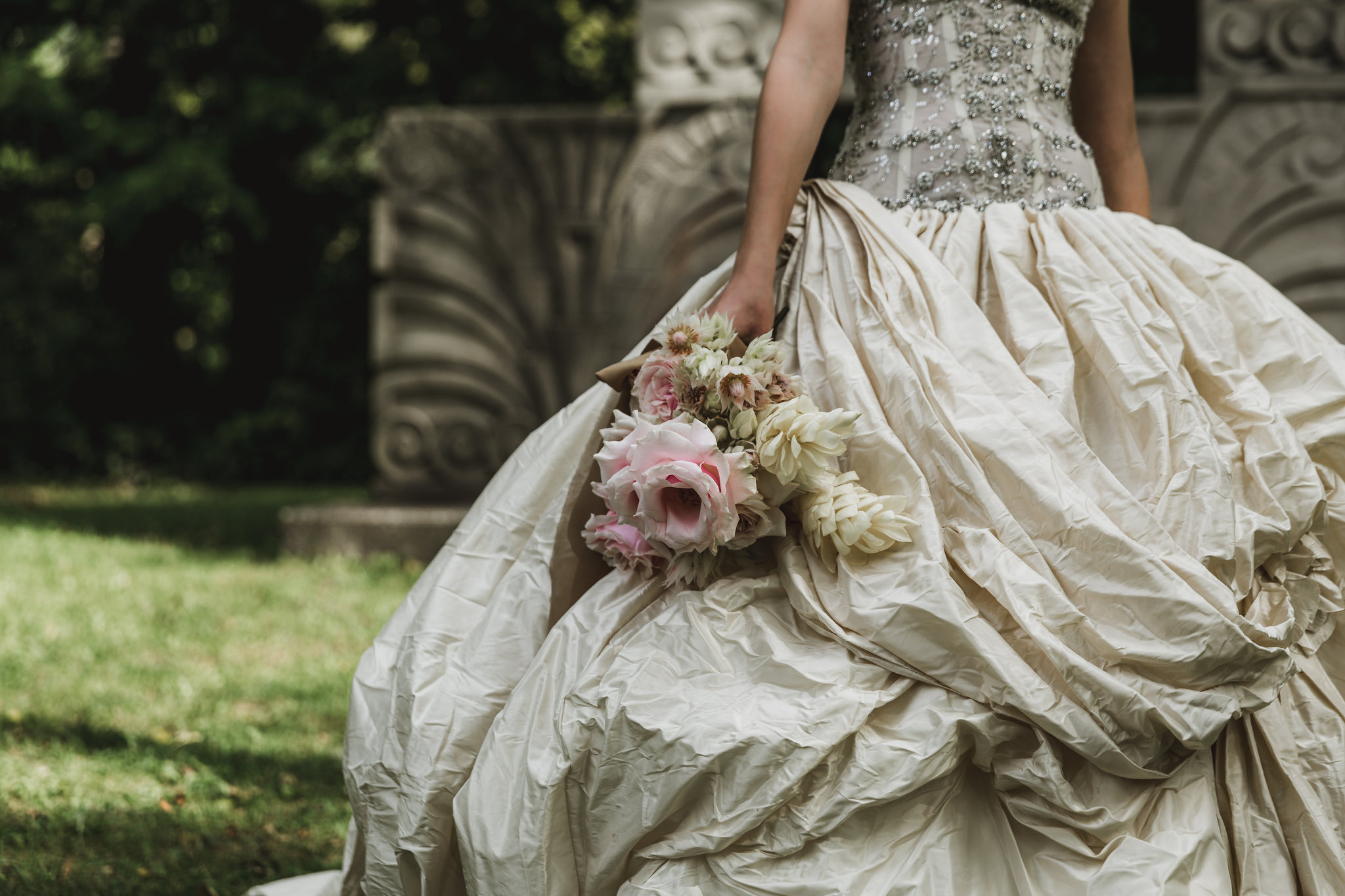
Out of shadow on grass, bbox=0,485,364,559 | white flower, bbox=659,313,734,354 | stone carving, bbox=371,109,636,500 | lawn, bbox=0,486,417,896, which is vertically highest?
white flower, bbox=659,313,734,354

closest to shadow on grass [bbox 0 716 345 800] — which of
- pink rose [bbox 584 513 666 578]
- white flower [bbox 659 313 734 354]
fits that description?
pink rose [bbox 584 513 666 578]

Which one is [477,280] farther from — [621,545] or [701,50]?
[621,545]

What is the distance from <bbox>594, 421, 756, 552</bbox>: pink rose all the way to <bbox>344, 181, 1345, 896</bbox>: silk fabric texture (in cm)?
11

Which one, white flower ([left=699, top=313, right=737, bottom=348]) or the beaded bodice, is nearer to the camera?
white flower ([left=699, top=313, right=737, bottom=348])

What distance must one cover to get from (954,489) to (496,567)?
717 mm

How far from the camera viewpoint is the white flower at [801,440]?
4.95 ft

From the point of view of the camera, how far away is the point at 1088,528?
147 centimetres

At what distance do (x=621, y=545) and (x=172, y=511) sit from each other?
6532 mm

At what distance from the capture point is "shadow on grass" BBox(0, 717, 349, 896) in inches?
87.3

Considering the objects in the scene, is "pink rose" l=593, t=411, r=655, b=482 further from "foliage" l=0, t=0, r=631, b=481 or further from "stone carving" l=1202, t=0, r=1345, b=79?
"foliage" l=0, t=0, r=631, b=481

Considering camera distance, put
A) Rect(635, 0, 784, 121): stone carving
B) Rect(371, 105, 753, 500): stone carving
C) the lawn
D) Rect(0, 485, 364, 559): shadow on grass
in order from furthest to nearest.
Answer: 1. Rect(0, 485, 364, 559): shadow on grass
2. Rect(371, 105, 753, 500): stone carving
3. Rect(635, 0, 784, 121): stone carving
4. the lawn

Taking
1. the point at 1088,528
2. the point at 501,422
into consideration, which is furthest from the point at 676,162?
the point at 1088,528

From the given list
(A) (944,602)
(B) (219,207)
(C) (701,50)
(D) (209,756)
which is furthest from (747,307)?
(B) (219,207)

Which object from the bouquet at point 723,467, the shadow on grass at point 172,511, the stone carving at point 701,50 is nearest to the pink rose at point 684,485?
the bouquet at point 723,467
